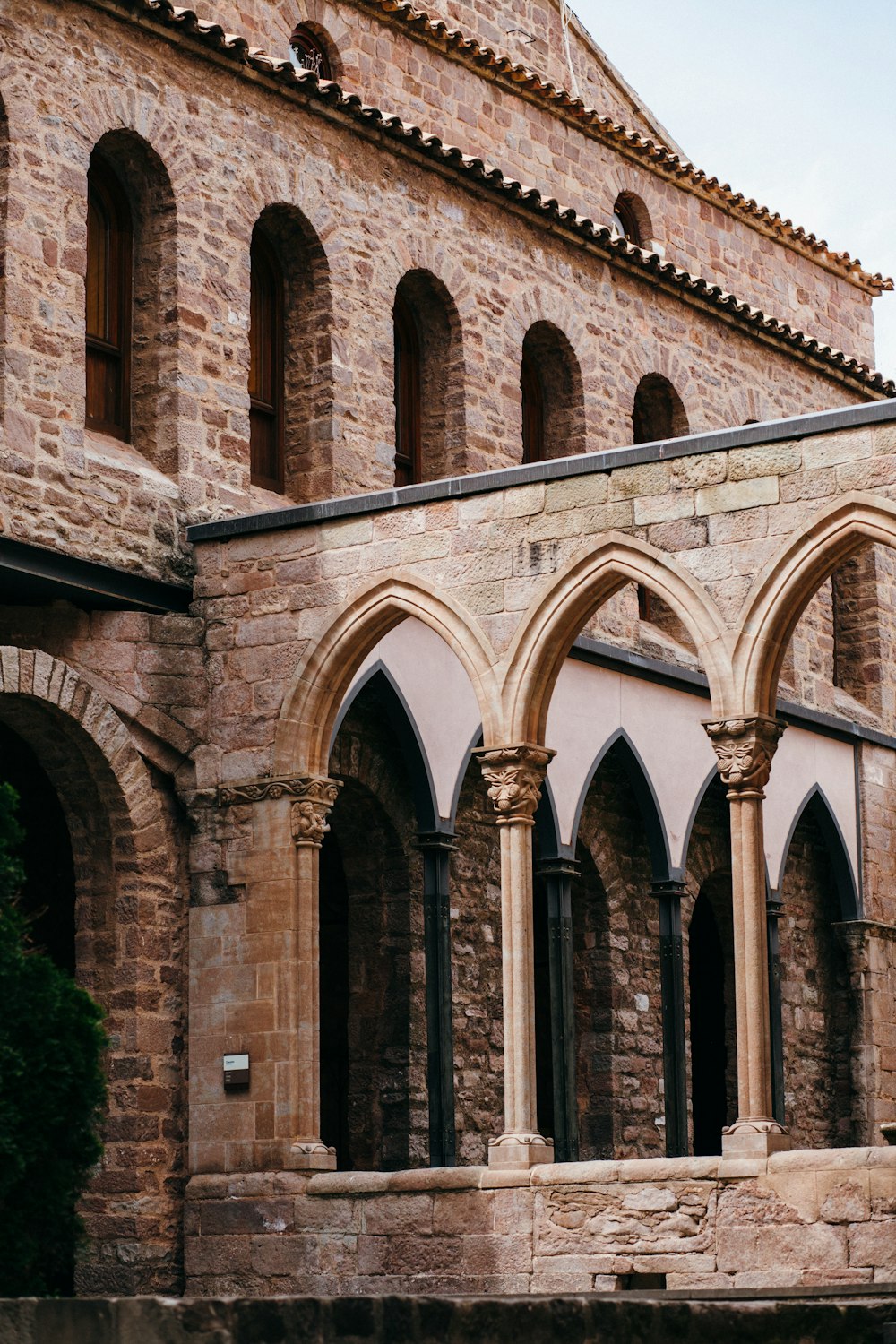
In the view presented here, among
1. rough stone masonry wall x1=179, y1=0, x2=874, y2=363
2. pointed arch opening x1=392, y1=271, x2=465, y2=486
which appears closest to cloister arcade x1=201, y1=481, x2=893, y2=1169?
pointed arch opening x1=392, y1=271, x2=465, y2=486

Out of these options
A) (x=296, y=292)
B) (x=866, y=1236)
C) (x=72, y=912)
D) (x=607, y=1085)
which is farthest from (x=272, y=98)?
(x=866, y=1236)

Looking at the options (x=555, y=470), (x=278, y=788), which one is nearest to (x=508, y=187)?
(x=555, y=470)

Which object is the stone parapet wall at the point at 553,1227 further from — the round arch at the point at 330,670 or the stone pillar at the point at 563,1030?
the stone pillar at the point at 563,1030

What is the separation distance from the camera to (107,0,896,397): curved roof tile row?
558 inches

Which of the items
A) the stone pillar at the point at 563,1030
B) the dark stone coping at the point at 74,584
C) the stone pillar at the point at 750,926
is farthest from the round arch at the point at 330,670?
the stone pillar at the point at 563,1030

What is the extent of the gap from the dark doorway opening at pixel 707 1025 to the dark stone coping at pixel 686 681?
1.78 metres

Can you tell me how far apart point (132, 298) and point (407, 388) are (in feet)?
8.96

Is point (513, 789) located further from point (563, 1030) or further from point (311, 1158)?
point (563, 1030)

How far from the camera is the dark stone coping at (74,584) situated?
1228 centimetres

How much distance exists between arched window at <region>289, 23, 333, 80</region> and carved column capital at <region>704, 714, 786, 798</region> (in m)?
7.02

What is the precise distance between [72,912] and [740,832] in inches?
190

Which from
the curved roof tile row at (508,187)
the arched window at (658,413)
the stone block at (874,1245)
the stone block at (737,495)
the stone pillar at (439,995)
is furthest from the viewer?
the arched window at (658,413)

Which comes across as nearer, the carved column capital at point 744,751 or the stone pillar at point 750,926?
the stone pillar at point 750,926

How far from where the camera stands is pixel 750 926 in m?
11.2
